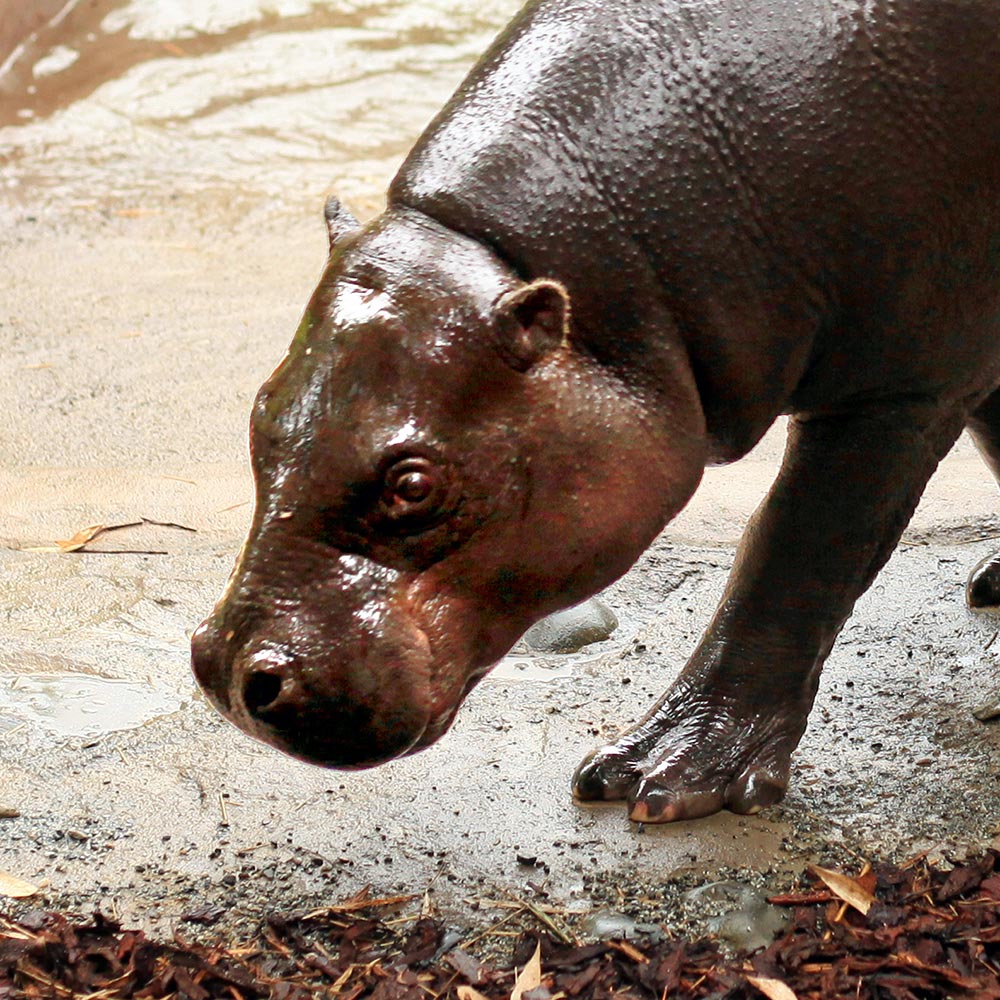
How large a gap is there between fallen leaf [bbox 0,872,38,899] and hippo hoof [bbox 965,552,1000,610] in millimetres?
2676

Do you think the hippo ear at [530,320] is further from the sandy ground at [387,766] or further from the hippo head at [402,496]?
the sandy ground at [387,766]

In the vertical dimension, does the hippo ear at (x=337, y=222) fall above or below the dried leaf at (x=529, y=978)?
above

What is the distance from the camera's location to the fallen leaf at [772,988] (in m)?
2.64

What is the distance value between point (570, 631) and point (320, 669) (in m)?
1.82

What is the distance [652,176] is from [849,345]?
53cm

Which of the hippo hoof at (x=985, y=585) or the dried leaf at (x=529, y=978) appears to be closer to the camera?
the dried leaf at (x=529, y=978)

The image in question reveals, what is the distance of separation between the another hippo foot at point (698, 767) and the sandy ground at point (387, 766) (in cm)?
5

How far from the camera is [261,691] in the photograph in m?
2.45

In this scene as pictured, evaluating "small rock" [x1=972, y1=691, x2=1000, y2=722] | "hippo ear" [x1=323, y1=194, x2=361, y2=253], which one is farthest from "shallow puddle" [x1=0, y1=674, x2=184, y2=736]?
"small rock" [x1=972, y1=691, x2=1000, y2=722]

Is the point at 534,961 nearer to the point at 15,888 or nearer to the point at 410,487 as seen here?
the point at 410,487

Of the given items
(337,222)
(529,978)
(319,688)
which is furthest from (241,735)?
(337,222)

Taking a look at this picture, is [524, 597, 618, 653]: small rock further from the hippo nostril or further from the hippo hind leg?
the hippo nostril

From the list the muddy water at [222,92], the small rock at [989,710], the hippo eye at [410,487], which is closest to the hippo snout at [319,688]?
the hippo eye at [410,487]

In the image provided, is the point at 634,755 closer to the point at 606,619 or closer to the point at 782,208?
the point at 606,619
